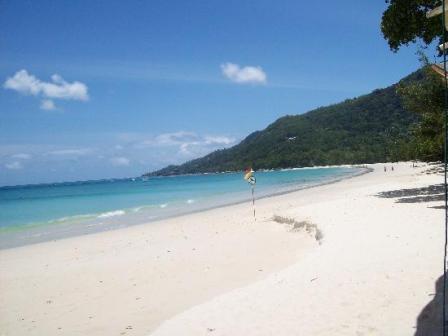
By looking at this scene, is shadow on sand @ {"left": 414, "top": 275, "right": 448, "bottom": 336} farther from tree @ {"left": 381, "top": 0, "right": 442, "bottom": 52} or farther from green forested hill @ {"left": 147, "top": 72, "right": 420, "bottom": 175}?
green forested hill @ {"left": 147, "top": 72, "right": 420, "bottom": 175}

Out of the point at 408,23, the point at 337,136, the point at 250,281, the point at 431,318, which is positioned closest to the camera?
the point at 431,318

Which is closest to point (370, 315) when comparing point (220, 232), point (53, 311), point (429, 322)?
point (429, 322)

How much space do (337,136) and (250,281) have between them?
5938 inches

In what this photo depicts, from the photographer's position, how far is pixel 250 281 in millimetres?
8820

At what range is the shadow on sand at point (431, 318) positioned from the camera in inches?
186

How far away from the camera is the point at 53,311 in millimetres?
8211

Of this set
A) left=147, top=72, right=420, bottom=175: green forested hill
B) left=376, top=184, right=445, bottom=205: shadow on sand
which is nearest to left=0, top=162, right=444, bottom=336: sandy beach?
left=376, top=184, right=445, bottom=205: shadow on sand

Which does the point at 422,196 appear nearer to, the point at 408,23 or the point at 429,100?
the point at 429,100

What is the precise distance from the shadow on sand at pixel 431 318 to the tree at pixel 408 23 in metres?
12.2

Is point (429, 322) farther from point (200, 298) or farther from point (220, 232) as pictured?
point (220, 232)

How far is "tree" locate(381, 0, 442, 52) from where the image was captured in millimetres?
15320

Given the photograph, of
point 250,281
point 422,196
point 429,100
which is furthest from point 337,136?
point 250,281

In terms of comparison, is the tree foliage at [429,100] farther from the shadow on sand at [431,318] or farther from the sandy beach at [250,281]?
the shadow on sand at [431,318]

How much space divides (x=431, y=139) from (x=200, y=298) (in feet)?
49.2
